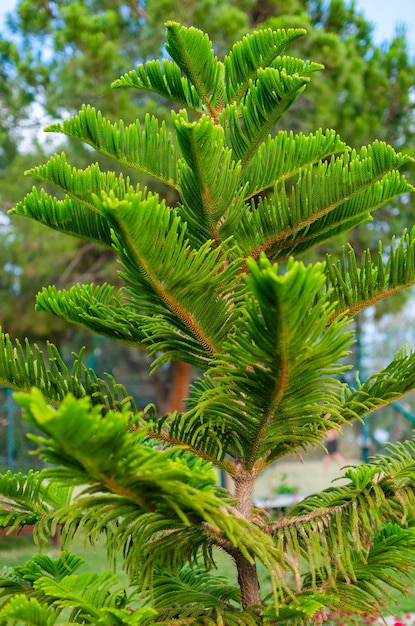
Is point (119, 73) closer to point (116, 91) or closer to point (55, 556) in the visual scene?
point (116, 91)

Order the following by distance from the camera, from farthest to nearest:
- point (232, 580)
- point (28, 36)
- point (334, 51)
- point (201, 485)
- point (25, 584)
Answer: point (28, 36), point (334, 51), point (232, 580), point (25, 584), point (201, 485)

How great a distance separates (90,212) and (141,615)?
120cm

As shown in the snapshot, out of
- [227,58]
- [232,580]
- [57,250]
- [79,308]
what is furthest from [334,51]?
[79,308]

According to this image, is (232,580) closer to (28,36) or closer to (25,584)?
(25,584)

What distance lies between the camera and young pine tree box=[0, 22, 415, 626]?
149 centimetres

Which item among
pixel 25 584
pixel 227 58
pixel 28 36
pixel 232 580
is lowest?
pixel 25 584

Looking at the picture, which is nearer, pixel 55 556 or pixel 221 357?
pixel 221 357

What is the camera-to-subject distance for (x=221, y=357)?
163cm

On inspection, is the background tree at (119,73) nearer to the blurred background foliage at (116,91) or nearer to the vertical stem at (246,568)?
the blurred background foliage at (116,91)

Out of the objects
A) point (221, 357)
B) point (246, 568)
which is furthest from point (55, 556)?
point (221, 357)

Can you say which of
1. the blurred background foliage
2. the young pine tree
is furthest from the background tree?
the young pine tree

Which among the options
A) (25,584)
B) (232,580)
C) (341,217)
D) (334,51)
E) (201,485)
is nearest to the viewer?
(201,485)

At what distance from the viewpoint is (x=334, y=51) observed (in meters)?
8.73

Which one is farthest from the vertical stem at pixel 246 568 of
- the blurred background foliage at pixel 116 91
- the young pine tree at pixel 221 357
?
the blurred background foliage at pixel 116 91
